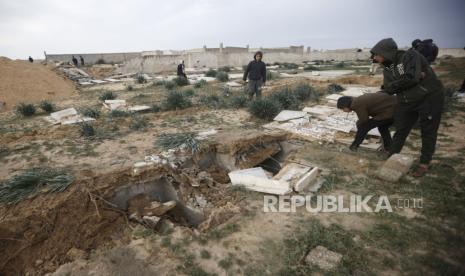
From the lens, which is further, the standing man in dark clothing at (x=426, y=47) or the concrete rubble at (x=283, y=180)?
the standing man in dark clothing at (x=426, y=47)

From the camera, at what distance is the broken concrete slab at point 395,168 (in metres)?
3.62

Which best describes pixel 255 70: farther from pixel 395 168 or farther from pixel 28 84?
pixel 28 84

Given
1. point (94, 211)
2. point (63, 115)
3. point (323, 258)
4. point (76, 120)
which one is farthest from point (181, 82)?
point (323, 258)

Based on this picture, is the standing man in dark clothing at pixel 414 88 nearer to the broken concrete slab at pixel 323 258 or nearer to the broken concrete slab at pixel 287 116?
the broken concrete slab at pixel 323 258

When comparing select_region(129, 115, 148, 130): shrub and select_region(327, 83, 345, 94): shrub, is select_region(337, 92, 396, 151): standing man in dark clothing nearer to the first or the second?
select_region(129, 115, 148, 130): shrub

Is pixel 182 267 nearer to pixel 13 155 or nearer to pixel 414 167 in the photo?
pixel 414 167

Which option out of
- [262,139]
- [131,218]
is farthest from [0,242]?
[262,139]

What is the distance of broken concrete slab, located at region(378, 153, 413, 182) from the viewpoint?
362cm

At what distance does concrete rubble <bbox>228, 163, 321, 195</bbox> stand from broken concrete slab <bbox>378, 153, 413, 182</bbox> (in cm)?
91

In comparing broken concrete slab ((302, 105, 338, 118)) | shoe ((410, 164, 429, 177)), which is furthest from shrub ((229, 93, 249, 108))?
shoe ((410, 164, 429, 177))

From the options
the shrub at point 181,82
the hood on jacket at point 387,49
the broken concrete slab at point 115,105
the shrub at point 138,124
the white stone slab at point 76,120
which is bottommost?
the shrub at point 138,124

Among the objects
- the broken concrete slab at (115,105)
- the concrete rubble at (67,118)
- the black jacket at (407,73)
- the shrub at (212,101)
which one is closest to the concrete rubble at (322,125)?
the black jacket at (407,73)

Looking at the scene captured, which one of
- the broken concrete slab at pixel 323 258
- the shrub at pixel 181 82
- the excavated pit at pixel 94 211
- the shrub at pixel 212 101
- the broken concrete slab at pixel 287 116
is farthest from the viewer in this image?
the shrub at pixel 181 82

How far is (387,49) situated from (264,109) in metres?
3.35
